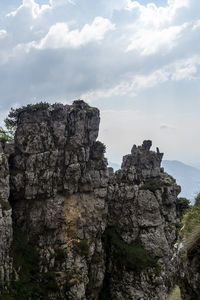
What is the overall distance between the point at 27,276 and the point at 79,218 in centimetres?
1316

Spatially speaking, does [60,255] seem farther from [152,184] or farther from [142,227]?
[152,184]

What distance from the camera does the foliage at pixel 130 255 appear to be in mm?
42875

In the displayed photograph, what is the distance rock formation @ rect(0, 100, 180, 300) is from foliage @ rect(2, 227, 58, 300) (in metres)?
0.16

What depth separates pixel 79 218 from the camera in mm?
42469

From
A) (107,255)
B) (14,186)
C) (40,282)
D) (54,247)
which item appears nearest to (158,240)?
(107,255)

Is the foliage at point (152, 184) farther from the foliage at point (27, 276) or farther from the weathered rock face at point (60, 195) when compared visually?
the foliage at point (27, 276)

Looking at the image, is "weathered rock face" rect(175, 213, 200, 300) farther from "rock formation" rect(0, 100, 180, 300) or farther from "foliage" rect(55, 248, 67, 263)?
"foliage" rect(55, 248, 67, 263)

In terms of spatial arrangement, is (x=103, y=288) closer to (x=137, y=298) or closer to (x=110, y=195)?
(x=137, y=298)

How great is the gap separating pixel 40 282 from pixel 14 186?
55.8ft

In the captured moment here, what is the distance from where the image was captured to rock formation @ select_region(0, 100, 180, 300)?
37.2 m

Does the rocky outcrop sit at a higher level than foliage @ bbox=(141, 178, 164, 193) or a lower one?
lower

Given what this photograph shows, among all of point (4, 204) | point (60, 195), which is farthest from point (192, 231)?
point (60, 195)

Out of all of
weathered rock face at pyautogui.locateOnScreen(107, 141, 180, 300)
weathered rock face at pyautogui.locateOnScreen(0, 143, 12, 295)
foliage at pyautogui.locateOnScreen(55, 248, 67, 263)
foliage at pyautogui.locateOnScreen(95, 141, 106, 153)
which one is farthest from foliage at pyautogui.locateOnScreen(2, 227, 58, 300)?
foliage at pyautogui.locateOnScreen(95, 141, 106, 153)

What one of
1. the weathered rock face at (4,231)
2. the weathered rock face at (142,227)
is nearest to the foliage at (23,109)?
the weathered rock face at (4,231)
